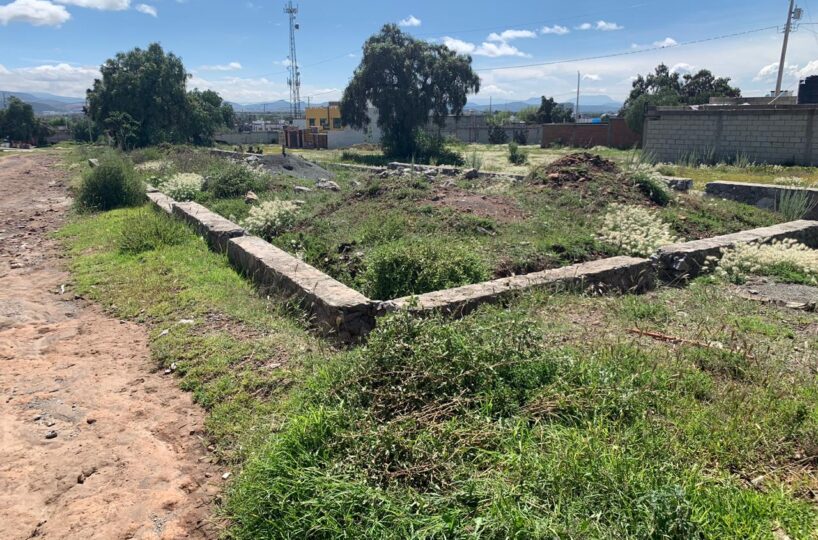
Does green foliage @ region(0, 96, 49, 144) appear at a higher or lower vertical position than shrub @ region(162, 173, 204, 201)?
higher

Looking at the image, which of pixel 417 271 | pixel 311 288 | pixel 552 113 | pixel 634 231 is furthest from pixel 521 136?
pixel 311 288

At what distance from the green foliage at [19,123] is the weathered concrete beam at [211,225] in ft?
170

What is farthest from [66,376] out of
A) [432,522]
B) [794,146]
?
[794,146]

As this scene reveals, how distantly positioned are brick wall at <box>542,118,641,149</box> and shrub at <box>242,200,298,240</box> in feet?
102

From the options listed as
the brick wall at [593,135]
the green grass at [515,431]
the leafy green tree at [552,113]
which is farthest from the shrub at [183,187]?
the leafy green tree at [552,113]

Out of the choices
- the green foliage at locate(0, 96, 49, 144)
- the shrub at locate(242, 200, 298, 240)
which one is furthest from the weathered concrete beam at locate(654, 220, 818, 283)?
the green foliage at locate(0, 96, 49, 144)

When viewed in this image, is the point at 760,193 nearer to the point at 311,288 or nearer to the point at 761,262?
the point at 761,262

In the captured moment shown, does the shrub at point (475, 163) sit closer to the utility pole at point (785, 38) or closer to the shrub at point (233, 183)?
the shrub at point (233, 183)

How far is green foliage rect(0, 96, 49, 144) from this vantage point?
4962cm

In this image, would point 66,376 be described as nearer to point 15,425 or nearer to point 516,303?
point 15,425

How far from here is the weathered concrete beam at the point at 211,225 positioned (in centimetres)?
722

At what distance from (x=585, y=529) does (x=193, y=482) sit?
77.1 inches

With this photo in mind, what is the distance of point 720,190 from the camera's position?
11.5 meters

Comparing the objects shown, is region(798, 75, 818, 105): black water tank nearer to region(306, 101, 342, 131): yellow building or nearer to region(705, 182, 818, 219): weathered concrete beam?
region(705, 182, 818, 219): weathered concrete beam
